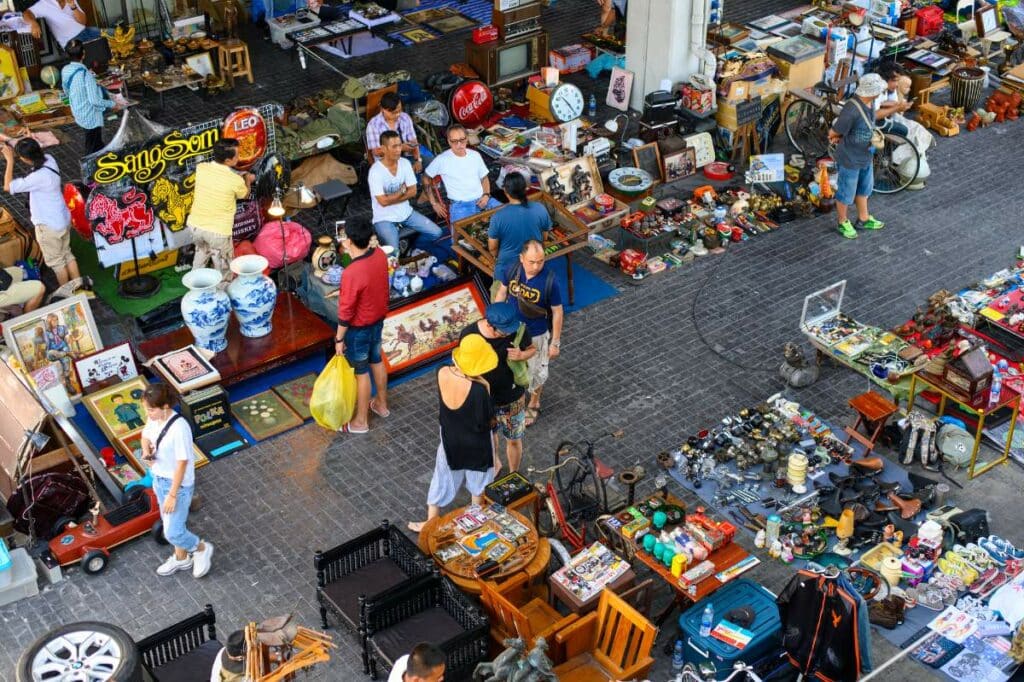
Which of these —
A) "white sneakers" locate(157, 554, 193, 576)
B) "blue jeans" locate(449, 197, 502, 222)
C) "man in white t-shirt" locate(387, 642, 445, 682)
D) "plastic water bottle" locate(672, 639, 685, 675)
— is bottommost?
"plastic water bottle" locate(672, 639, 685, 675)

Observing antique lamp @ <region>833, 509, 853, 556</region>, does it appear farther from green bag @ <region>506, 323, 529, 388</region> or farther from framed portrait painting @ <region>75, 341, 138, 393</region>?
framed portrait painting @ <region>75, 341, 138, 393</region>

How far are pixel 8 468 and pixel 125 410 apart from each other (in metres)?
1.19

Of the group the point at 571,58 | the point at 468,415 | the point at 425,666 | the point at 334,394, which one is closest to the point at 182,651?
the point at 425,666

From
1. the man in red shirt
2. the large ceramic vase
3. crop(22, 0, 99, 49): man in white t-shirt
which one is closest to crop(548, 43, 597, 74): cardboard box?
crop(22, 0, 99, 49): man in white t-shirt

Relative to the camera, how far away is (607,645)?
28.6 ft

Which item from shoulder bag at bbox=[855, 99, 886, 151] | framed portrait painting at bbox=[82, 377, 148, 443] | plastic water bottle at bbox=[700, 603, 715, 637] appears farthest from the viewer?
shoulder bag at bbox=[855, 99, 886, 151]

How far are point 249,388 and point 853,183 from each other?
22.5 ft

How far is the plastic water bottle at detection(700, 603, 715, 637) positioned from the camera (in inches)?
350

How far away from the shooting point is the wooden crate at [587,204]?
13812 mm

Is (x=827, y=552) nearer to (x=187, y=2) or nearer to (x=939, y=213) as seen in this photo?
(x=939, y=213)

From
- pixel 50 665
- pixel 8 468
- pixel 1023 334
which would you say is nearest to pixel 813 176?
pixel 1023 334

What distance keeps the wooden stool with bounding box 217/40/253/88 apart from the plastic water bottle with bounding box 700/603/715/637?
36.9ft

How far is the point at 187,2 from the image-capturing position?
18.8 meters

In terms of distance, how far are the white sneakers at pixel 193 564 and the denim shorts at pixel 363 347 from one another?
2051 millimetres
